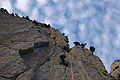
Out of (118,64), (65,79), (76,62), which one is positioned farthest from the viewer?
(118,64)

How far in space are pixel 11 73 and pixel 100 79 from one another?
35.3ft

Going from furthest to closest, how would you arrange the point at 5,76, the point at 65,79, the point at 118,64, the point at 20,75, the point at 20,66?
1. the point at 118,64
2. the point at 65,79
3. the point at 20,66
4. the point at 20,75
5. the point at 5,76

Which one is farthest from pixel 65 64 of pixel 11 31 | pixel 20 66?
pixel 11 31

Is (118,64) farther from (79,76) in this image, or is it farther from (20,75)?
(20,75)

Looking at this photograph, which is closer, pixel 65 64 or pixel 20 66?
pixel 20 66

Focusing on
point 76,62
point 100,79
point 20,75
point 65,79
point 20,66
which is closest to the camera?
point 20,75

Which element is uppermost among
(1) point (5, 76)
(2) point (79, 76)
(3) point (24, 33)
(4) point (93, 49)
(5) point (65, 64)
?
(4) point (93, 49)

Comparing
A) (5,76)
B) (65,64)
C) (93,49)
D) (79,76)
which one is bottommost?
(5,76)

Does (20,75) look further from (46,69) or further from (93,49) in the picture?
(93,49)

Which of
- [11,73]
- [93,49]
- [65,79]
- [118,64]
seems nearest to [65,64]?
[65,79]

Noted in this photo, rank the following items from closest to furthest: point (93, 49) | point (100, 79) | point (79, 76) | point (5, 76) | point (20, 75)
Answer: point (5, 76), point (20, 75), point (79, 76), point (100, 79), point (93, 49)

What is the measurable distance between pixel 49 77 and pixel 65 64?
394 cm

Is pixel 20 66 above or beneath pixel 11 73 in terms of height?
above

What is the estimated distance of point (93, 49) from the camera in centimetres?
2867
